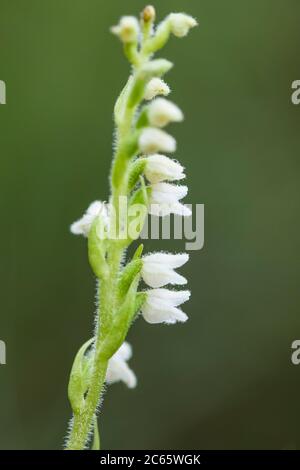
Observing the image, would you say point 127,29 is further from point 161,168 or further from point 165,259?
point 165,259

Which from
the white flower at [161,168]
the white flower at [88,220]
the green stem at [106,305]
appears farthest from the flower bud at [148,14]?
the white flower at [88,220]

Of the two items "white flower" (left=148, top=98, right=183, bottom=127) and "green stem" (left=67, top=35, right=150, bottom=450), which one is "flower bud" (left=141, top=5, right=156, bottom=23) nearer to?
"green stem" (left=67, top=35, right=150, bottom=450)

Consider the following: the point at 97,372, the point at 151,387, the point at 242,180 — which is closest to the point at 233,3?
the point at 242,180

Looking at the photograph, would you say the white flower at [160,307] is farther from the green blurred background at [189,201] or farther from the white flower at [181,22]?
the green blurred background at [189,201]

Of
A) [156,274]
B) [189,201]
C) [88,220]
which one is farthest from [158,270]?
[189,201]

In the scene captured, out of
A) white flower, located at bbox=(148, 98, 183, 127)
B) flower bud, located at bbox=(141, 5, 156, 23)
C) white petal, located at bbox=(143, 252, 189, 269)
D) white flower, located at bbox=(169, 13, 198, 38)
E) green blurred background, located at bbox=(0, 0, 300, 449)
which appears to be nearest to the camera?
white flower, located at bbox=(148, 98, 183, 127)

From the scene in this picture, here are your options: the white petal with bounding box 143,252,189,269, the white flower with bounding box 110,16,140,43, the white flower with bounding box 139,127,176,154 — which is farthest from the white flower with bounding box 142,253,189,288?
the white flower with bounding box 110,16,140,43
